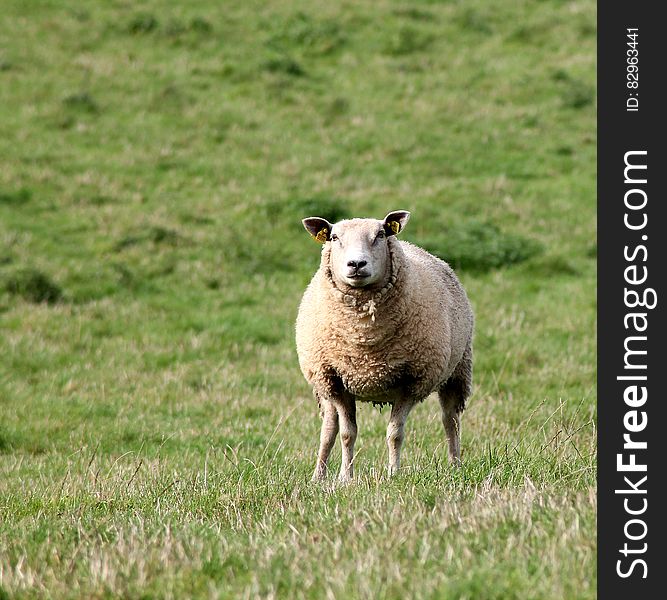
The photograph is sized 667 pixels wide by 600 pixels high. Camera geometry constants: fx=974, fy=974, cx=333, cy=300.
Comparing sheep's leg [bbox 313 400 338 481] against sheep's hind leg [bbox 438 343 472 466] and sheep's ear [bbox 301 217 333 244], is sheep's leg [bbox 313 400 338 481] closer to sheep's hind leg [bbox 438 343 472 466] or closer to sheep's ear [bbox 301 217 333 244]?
sheep's hind leg [bbox 438 343 472 466]

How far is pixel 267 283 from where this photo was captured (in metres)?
12.6

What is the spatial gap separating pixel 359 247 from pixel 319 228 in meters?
0.59

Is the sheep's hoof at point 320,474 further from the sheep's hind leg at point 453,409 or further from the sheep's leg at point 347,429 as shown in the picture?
the sheep's hind leg at point 453,409

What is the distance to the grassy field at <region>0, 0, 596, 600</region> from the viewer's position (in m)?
3.80

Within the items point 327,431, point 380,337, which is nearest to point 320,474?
point 327,431

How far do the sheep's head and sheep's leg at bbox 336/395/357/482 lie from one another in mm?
826

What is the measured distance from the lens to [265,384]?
9.52 metres

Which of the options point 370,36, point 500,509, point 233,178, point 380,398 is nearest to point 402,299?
point 380,398

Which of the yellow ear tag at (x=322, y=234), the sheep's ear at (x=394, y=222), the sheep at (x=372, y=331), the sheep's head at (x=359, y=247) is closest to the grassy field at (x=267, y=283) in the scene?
the sheep at (x=372, y=331)

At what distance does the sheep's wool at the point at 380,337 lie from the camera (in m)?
5.91

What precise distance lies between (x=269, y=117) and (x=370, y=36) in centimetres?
439

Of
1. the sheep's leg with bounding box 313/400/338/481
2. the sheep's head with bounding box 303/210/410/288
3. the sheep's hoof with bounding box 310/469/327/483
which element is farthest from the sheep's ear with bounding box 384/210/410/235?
the sheep's hoof with bounding box 310/469/327/483

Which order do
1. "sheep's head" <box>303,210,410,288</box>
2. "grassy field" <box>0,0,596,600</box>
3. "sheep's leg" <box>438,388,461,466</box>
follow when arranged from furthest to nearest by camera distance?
"sheep's leg" <box>438,388,461,466</box>, "sheep's head" <box>303,210,410,288</box>, "grassy field" <box>0,0,596,600</box>

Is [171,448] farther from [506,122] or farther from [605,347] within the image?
[506,122]
